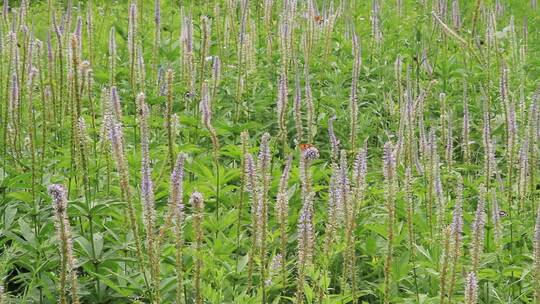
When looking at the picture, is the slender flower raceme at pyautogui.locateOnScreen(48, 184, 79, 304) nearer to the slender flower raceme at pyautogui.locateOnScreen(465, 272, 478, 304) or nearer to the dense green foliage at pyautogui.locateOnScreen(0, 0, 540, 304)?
the dense green foliage at pyautogui.locateOnScreen(0, 0, 540, 304)

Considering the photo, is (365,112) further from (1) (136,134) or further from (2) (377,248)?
(2) (377,248)

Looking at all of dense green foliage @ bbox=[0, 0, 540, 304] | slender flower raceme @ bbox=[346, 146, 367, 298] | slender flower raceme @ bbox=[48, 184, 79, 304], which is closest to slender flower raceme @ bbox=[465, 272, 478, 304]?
dense green foliage @ bbox=[0, 0, 540, 304]

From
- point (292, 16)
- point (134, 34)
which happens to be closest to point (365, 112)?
point (292, 16)

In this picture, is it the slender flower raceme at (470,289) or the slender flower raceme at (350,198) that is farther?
the slender flower raceme at (350,198)

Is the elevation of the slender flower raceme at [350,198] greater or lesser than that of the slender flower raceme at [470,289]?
greater

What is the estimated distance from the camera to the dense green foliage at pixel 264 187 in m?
2.55

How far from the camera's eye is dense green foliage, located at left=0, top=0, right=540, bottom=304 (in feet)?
8.38

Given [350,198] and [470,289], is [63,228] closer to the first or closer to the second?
[350,198]

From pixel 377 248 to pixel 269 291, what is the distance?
0.70 meters

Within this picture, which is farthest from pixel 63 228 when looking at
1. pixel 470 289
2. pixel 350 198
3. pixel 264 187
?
pixel 470 289

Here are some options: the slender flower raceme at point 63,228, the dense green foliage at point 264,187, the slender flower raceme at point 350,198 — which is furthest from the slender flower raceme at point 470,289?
the slender flower raceme at point 63,228

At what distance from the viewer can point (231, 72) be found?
6004mm

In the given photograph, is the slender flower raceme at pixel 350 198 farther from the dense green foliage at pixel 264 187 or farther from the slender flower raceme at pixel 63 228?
the slender flower raceme at pixel 63 228

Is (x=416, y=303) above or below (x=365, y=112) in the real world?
below
